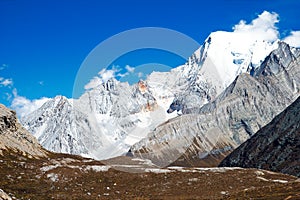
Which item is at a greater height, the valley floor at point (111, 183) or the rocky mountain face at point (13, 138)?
the rocky mountain face at point (13, 138)

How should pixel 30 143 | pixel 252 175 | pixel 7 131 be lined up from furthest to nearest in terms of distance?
pixel 30 143 < pixel 7 131 < pixel 252 175

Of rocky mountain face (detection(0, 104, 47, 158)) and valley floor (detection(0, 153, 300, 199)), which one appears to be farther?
rocky mountain face (detection(0, 104, 47, 158))

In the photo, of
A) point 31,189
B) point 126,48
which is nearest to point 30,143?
point 31,189

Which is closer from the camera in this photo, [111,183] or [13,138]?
[111,183]

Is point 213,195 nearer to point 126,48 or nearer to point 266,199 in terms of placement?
point 266,199

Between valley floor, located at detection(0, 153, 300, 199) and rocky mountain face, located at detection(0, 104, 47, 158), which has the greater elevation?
rocky mountain face, located at detection(0, 104, 47, 158)

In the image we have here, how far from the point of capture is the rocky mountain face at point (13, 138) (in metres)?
112

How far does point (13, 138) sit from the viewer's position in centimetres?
12125

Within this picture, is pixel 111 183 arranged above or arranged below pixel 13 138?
below

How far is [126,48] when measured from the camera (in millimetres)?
36812

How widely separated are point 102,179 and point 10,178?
21378 mm

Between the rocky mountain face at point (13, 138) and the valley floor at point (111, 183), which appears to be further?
the rocky mountain face at point (13, 138)

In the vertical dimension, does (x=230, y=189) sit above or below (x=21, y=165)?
below

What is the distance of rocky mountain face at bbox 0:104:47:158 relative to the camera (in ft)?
369
